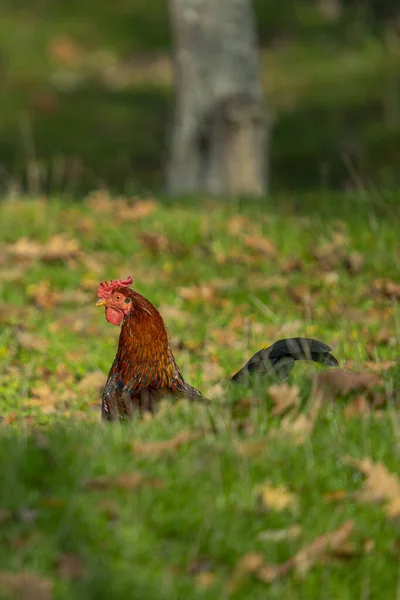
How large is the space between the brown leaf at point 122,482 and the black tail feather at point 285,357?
46.9 inches

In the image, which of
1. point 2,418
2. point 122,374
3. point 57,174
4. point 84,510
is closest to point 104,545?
point 84,510

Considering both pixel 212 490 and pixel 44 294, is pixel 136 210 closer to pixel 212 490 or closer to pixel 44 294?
pixel 44 294

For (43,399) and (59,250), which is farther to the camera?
(59,250)

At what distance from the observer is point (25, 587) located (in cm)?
338

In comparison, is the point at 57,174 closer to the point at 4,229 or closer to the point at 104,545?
the point at 4,229

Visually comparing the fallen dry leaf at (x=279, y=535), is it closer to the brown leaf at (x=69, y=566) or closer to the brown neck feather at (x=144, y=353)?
the brown leaf at (x=69, y=566)

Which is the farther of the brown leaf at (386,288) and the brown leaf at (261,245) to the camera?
the brown leaf at (261,245)

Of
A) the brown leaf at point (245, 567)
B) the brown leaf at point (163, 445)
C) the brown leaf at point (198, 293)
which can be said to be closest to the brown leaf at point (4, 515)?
the brown leaf at point (163, 445)

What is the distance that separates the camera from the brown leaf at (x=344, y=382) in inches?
190

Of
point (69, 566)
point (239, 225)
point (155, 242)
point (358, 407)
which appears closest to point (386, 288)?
point (239, 225)

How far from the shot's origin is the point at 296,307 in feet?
27.7

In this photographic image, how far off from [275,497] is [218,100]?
963 centimetres

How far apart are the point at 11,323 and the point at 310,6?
23070 mm

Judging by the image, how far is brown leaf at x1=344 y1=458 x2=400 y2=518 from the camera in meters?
3.94
